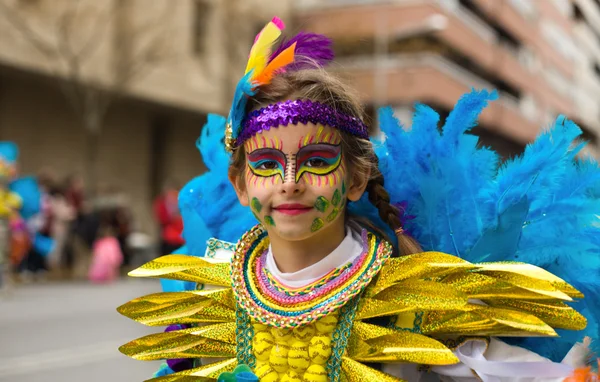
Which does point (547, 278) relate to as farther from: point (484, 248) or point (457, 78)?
point (457, 78)

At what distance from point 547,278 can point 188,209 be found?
1.36 meters

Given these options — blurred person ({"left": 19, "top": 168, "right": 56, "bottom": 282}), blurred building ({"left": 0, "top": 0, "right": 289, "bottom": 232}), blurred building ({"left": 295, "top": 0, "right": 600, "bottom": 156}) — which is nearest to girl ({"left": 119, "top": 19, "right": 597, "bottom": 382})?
blurred person ({"left": 19, "top": 168, "right": 56, "bottom": 282})

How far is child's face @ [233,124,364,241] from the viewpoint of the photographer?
2.18 metres

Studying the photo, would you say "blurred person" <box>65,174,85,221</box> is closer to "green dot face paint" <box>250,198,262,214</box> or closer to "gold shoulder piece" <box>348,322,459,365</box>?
"green dot face paint" <box>250,198,262,214</box>

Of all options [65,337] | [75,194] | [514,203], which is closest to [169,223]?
[75,194]

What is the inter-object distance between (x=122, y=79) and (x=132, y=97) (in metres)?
2.50

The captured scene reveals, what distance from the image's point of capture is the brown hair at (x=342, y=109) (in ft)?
7.38

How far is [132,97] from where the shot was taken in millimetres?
20406

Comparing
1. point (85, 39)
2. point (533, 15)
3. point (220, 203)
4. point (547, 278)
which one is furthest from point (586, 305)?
point (533, 15)

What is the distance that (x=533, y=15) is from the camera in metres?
38.3

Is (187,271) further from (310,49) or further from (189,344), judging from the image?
(310,49)

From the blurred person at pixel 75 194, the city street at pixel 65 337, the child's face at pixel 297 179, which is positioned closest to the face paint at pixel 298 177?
the child's face at pixel 297 179

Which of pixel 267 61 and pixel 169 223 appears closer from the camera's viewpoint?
pixel 267 61

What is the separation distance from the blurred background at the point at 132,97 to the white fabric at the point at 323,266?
0.51m
